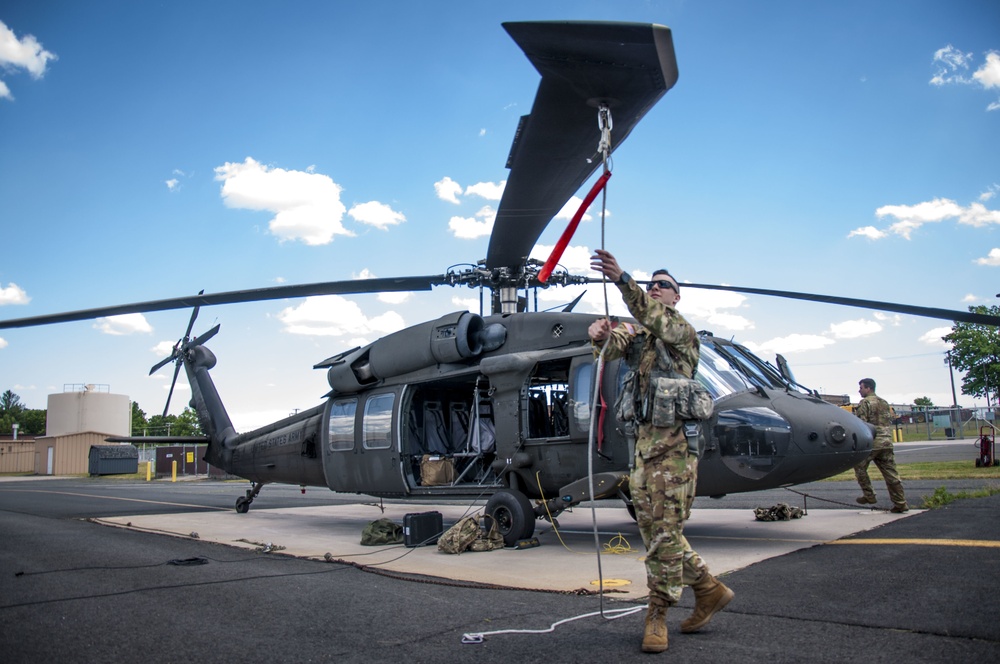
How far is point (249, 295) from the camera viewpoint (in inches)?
349

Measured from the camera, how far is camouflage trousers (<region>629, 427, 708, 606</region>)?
3.78m

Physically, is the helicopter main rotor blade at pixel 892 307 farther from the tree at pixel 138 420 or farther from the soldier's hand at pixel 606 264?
the tree at pixel 138 420

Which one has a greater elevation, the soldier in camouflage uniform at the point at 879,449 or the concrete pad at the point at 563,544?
the soldier in camouflage uniform at the point at 879,449

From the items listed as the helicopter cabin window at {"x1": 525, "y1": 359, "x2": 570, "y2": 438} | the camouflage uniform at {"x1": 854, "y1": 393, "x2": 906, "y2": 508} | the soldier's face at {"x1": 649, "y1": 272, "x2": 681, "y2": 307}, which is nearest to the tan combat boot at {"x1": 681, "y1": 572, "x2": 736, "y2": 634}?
the soldier's face at {"x1": 649, "y1": 272, "x2": 681, "y2": 307}

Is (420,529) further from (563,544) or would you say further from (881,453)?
(881,453)

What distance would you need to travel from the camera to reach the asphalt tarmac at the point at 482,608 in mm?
3689

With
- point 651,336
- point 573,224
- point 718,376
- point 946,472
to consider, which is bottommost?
point 946,472

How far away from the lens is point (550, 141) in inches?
202

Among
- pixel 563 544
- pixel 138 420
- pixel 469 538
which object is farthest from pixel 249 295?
pixel 138 420

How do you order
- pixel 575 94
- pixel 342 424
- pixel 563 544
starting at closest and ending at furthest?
pixel 575 94, pixel 563 544, pixel 342 424

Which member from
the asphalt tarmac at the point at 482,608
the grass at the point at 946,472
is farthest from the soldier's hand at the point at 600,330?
the grass at the point at 946,472

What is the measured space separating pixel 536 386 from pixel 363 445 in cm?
290

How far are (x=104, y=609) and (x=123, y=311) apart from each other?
4682mm

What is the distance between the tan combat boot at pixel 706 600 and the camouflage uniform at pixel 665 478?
0.07m
